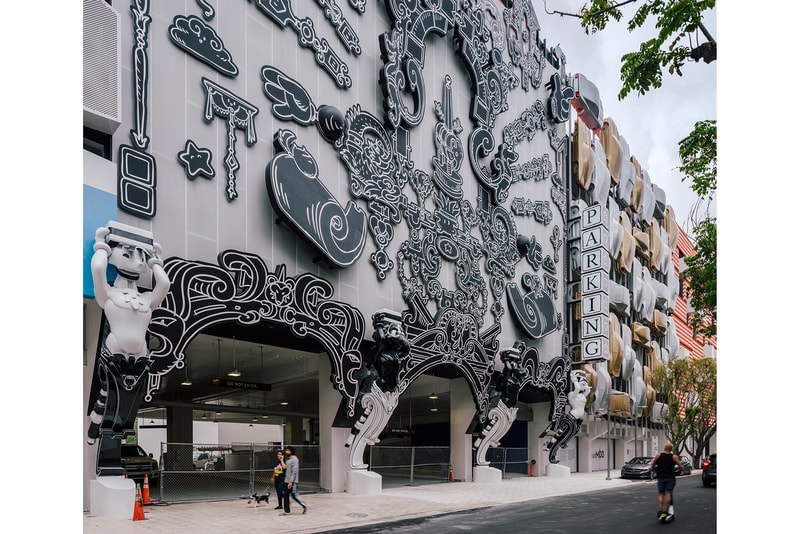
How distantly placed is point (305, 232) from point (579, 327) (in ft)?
78.8

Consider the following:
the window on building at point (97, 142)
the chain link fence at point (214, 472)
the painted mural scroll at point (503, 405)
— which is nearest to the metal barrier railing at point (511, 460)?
the painted mural scroll at point (503, 405)

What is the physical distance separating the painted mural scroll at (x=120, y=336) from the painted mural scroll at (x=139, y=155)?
132 cm

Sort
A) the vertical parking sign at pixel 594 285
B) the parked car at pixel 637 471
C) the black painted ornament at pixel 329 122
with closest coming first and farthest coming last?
the black painted ornament at pixel 329 122 → the parked car at pixel 637 471 → the vertical parking sign at pixel 594 285

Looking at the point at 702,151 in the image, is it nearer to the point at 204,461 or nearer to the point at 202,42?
the point at 202,42

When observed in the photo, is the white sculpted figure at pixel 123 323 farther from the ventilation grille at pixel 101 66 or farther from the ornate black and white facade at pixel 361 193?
the ventilation grille at pixel 101 66

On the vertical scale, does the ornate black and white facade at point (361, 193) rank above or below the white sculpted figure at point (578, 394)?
above

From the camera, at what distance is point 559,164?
42312 mm

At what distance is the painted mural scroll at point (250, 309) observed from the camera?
18125 millimetres

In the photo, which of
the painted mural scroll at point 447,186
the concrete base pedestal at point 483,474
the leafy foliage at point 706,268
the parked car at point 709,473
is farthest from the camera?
the concrete base pedestal at point 483,474

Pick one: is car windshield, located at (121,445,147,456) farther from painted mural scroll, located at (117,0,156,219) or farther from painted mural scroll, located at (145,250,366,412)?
painted mural scroll, located at (117,0,156,219)

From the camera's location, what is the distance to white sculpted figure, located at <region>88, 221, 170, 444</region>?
16.0 metres

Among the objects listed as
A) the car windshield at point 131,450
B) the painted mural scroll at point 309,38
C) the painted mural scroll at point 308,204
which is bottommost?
the car windshield at point 131,450

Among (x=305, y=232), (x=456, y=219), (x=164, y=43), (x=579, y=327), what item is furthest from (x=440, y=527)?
(x=579, y=327)

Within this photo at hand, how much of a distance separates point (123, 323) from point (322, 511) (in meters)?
7.28
